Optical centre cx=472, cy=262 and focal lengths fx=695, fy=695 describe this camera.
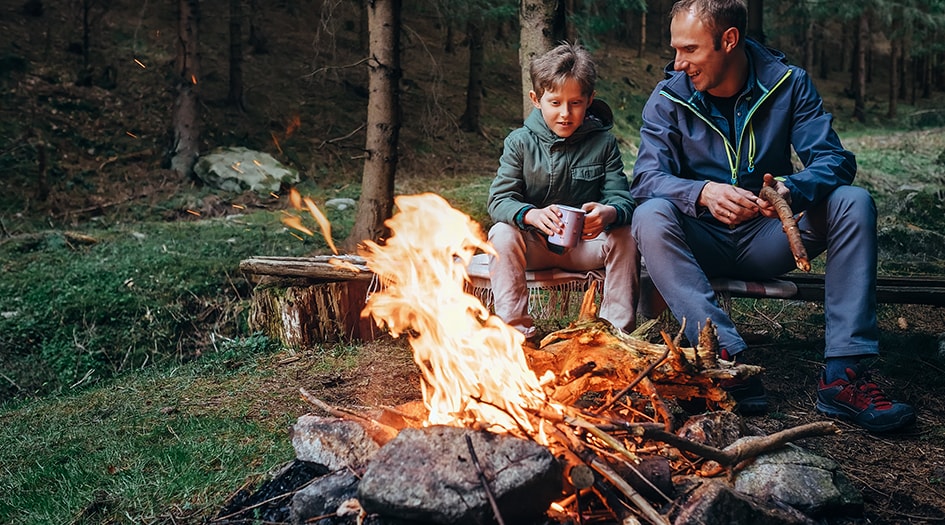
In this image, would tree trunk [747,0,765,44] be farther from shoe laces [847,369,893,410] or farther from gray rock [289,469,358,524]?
gray rock [289,469,358,524]

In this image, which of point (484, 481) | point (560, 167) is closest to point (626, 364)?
point (484, 481)

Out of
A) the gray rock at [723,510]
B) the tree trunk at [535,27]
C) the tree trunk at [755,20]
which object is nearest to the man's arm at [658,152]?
the tree trunk at [535,27]

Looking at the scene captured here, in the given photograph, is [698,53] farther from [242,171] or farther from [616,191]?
[242,171]

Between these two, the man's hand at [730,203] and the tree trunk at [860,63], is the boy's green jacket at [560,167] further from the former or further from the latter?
the tree trunk at [860,63]

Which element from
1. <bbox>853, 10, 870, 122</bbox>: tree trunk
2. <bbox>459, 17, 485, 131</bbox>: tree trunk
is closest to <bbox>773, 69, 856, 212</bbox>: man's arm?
<bbox>459, 17, 485, 131</bbox>: tree trunk

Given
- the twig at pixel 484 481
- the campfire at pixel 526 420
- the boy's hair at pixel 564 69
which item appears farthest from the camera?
the boy's hair at pixel 564 69

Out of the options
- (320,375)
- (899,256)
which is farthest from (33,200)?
(899,256)

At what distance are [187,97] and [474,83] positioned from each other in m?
6.09

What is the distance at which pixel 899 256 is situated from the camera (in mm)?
6828

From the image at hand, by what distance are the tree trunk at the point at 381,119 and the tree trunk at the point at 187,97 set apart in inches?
237

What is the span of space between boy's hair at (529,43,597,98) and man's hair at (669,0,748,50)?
59 cm

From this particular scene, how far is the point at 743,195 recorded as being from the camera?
11.4 ft

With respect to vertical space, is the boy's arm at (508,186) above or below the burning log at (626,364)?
above

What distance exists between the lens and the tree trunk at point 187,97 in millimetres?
Result: 10742
